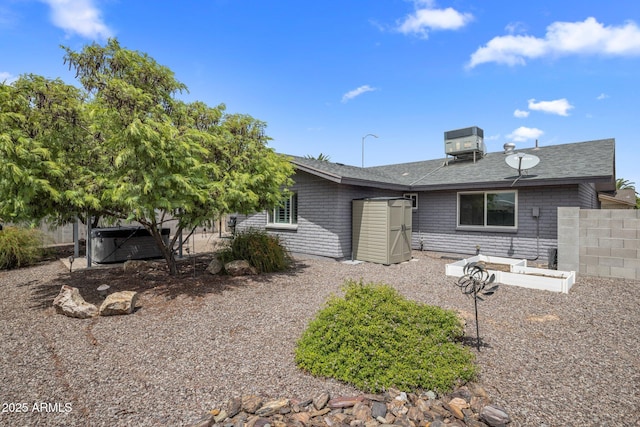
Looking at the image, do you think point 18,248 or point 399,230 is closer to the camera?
point 18,248

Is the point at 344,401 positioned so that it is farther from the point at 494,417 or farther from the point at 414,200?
the point at 414,200

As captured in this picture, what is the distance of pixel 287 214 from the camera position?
11875mm

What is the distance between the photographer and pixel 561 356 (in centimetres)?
378

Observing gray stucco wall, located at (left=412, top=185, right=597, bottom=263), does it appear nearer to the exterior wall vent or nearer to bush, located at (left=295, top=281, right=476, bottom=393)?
the exterior wall vent

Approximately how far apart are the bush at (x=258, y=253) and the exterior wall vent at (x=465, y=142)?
9309mm

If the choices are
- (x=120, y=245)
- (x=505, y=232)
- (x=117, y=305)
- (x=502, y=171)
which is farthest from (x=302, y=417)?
(x=502, y=171)

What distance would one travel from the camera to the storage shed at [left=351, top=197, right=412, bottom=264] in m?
9.77

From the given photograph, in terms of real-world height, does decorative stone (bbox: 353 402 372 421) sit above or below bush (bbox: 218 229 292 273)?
below

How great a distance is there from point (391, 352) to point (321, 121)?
16.3 meters

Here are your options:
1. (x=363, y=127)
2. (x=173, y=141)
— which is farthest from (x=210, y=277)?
(x=363, y=127)

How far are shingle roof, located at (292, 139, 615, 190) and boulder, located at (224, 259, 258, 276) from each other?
3585mm

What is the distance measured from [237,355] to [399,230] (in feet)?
23.9

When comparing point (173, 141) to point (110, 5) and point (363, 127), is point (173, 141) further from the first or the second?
point (363, 127)

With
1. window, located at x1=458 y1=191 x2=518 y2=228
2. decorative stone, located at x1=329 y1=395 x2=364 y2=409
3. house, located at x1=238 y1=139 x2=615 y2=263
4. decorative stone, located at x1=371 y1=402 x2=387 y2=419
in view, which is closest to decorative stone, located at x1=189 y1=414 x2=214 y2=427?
decorative stone, located at x1=329 y1=395 x2=364 y2=409
